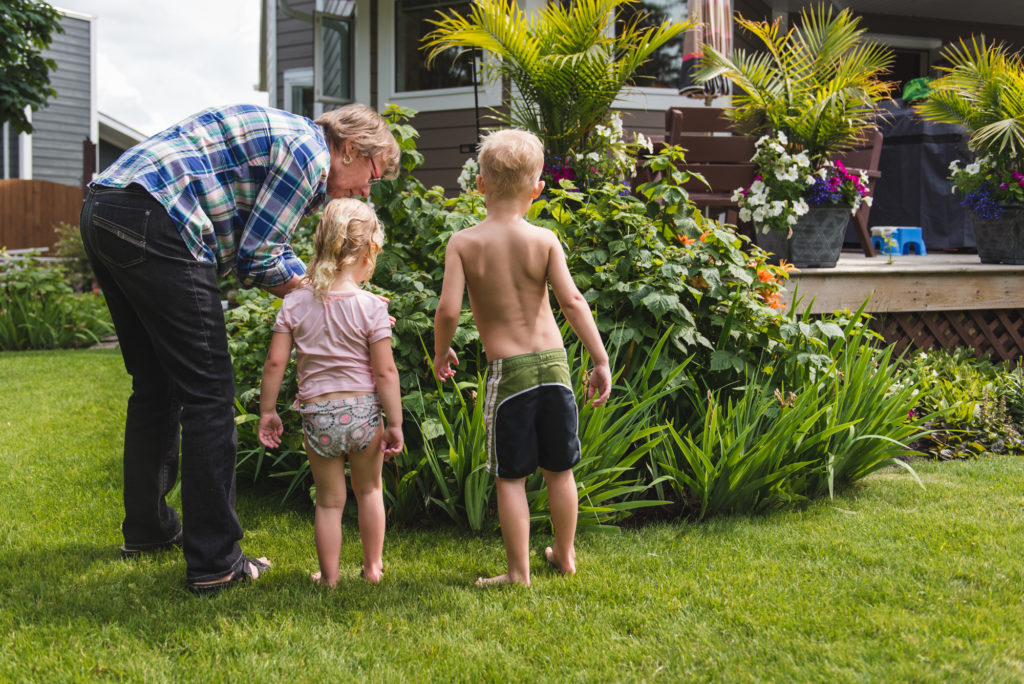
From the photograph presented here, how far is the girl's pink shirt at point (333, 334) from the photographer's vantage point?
243cm

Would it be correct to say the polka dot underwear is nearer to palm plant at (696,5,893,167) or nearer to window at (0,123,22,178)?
palm plant at (696,5,893,167)

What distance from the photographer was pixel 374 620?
229cm

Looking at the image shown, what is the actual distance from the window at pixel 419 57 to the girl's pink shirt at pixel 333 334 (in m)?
7.35

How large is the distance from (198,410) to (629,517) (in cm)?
171

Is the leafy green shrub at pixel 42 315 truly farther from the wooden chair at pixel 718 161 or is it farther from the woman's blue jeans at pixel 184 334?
the woman's blue jeans at pixel 184 334

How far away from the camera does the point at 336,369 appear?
2.44 metres

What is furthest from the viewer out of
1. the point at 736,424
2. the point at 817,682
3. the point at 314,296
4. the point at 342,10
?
the point at 342,10

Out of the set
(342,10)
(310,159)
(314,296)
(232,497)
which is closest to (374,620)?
(232,497)

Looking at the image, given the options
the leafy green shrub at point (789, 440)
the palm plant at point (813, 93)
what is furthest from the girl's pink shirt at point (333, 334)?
the palm plant at point (813, 93)

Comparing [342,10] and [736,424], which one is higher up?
[342,10]

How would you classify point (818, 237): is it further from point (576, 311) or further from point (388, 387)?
point (388, 387)

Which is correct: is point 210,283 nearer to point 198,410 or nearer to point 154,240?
point 154,240

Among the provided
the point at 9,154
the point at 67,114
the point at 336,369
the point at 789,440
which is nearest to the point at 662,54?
the point at 789,440

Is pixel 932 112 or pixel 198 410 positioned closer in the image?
pixel 198 410
